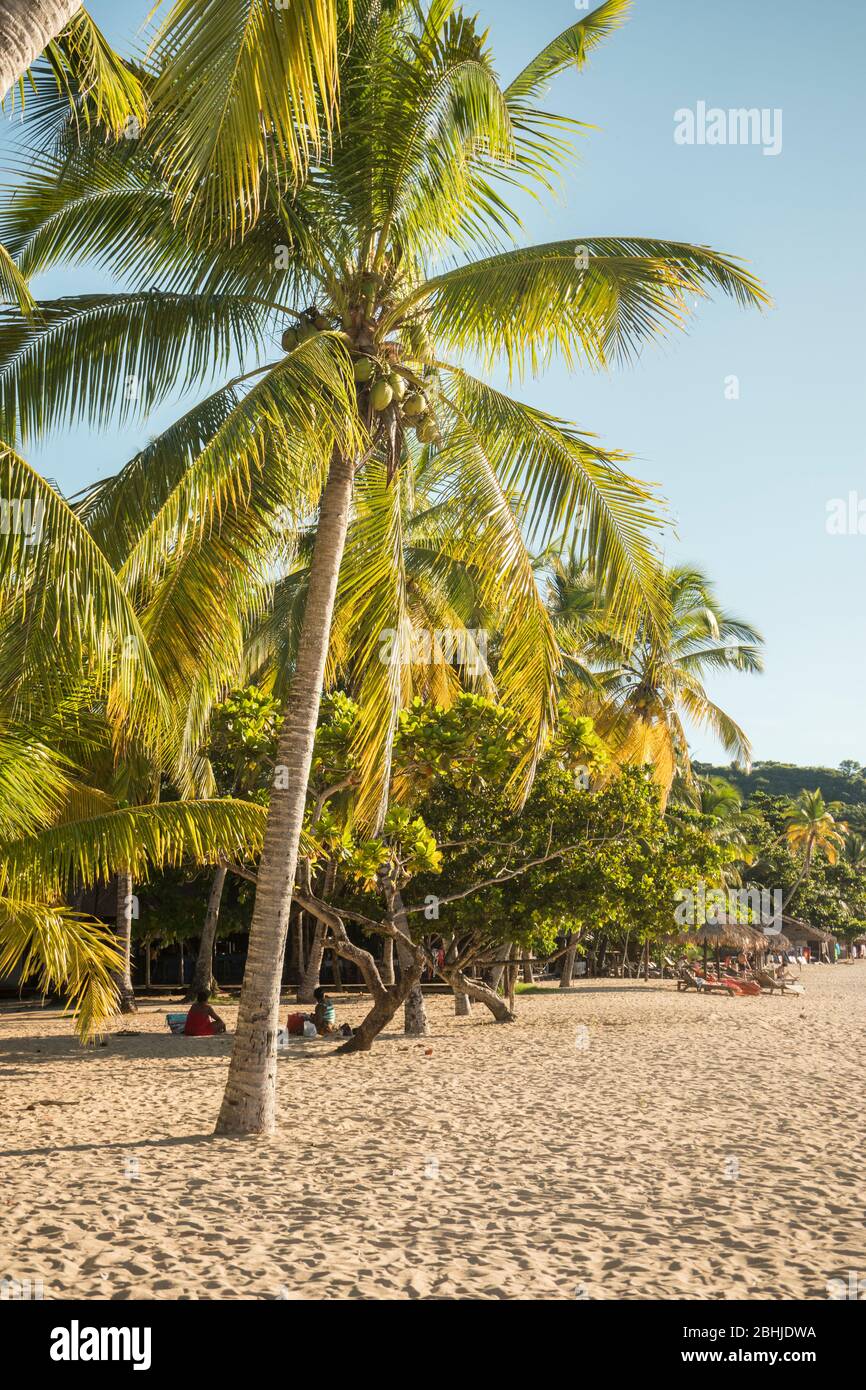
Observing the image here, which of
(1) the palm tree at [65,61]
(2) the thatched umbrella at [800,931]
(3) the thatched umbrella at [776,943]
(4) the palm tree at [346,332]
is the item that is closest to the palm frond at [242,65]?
(1) the palm tree at [65,61]

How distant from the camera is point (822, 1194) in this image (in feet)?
22.4

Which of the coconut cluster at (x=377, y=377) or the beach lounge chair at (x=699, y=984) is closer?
the coconut cluster at (x=377, y=377)

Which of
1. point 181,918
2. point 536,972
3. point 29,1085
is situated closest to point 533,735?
point 29,1085

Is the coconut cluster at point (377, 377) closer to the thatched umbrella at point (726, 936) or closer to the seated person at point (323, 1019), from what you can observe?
the seated person at point (323, 1019)

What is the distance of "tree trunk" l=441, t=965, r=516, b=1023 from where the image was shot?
17.2 metres

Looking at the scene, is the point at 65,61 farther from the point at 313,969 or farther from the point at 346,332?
the point at 313,969

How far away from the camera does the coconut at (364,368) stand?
8453mm

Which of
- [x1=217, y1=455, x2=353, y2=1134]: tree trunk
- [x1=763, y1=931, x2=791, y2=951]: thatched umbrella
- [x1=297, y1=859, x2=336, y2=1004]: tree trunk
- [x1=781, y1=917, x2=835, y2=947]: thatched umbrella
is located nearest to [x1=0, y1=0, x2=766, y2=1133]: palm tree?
[x1=217, y1=455, x2=353, y2=1134]: tree trunk

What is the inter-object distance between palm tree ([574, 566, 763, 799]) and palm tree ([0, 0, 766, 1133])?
15679 mm

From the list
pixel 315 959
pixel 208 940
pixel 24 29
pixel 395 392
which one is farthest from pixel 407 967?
pixel 24 29

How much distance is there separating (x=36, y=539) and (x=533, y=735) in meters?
5.03

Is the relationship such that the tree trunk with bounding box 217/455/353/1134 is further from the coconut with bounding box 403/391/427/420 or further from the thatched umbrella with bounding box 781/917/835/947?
the thatched umbrella with bounding box 781/917/835/947

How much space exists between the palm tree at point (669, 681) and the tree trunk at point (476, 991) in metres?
7.78

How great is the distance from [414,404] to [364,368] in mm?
549
